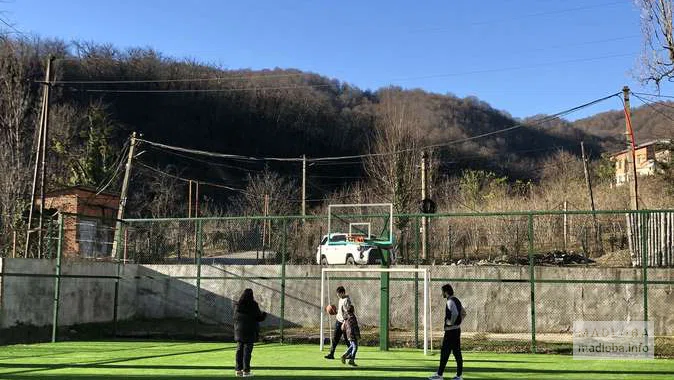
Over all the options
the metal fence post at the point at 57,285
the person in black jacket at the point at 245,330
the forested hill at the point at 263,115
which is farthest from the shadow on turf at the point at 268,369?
the forested hill at the point at 263,115

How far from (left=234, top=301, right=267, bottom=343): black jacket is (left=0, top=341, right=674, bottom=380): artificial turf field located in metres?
0.84

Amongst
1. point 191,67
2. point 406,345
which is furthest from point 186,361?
point 191,67

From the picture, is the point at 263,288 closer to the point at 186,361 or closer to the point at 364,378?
the point at 186,361

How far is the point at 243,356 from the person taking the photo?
11719 mm

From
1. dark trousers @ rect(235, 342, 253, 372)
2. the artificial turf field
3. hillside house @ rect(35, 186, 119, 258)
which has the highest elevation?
hillside house @ rect(35, 186, 119, 258)

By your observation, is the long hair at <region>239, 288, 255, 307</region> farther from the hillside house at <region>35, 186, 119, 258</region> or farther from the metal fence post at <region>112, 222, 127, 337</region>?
the hillside house at <region>35, 186, 119, 258</region>

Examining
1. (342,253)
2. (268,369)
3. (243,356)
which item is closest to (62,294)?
(342,253)

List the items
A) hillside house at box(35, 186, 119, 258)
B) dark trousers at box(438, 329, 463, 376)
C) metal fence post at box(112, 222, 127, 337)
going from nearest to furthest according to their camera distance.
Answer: dark trousers at box(438, 329, 463, 376) < metal fence post at box(112, 222, 127, 337) < hillside house at box(35, 186, 119, 258)

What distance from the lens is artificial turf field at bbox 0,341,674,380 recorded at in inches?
476

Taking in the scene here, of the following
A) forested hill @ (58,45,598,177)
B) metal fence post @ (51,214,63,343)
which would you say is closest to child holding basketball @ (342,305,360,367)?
metal fence post @ (51,214,63,343)

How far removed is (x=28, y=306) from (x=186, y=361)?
7.52 metres

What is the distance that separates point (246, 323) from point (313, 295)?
32.6 ft

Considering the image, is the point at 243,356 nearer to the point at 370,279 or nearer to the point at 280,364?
the point at 280,364

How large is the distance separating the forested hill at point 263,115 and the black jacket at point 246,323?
222ft
